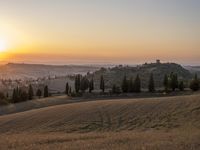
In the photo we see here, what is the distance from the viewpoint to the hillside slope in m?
37.7

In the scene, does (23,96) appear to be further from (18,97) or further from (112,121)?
(112,121)

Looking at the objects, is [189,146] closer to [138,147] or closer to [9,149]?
[138,147]

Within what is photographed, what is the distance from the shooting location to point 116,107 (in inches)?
1951

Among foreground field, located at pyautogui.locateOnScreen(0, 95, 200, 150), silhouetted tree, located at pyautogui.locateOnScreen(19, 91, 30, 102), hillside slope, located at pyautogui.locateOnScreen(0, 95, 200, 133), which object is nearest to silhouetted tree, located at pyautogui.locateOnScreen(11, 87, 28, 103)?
silhouetted tree, located at pyautogui.locateOnScreen(19, 91, 30, 102)

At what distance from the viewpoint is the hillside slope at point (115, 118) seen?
124ft

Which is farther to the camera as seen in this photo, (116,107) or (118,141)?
(116,107)

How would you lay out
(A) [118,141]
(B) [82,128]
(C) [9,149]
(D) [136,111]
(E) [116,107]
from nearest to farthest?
1. (C) [9,149]
2. (A) [118,141]
3. (B) [82,128]
4. (D) [136,111]
5. (E) [116,107]

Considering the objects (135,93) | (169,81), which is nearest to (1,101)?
(135,93)

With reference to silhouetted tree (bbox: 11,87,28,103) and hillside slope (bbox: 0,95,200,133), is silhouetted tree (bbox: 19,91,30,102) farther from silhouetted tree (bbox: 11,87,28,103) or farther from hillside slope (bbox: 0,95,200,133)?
hillside slope (bbox: 0,95,200,133)

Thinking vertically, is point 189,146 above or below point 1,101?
above

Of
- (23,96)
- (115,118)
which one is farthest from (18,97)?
(115,118)

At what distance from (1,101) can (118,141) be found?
8549cm

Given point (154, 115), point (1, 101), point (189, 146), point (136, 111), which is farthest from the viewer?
point (1, 101)

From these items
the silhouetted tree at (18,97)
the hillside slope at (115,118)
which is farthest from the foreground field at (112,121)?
the silhouetted tree at (18,97)
